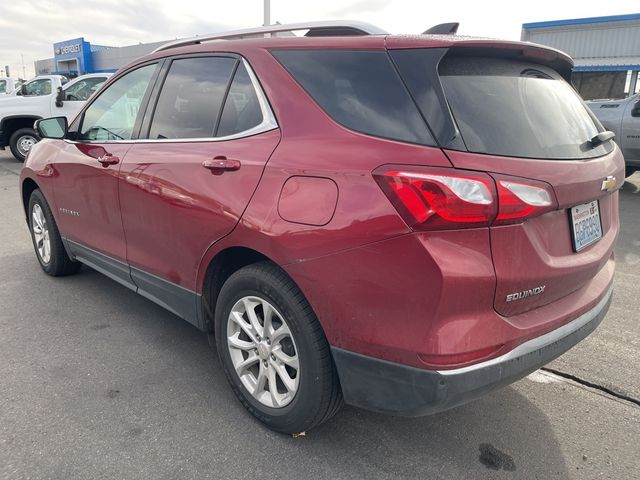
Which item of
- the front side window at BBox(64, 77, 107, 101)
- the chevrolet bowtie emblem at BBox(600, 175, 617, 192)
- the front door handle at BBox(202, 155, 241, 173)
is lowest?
the chevrolet bowtie emblem at BBox(600, 175, 617, 192)

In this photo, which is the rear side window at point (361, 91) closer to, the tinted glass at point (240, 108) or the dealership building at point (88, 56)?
the tinted glass at point (240, 108)

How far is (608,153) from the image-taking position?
2.45 metres

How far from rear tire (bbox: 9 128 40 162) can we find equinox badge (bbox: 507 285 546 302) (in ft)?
43.5

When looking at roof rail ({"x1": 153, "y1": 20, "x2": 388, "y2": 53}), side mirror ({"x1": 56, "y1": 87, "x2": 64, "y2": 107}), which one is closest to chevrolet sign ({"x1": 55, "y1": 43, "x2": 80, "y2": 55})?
side mirror ({"x1": 56, "y1": 87, "x2": 64, "y2": 107})

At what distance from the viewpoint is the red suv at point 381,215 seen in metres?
1.82

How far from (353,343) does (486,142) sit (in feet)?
2.99

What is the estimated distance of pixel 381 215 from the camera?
6.04ft

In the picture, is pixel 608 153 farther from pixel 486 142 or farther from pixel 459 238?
pixel 459 238

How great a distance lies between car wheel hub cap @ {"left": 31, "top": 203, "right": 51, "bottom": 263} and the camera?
4.52 meters

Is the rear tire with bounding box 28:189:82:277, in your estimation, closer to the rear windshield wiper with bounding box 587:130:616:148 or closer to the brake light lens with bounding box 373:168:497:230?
the brake light lens with bounding box 373:168:497:230

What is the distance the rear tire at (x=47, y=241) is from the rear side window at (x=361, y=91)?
3.00 metres

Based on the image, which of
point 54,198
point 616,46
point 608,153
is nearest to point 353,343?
point 608,153

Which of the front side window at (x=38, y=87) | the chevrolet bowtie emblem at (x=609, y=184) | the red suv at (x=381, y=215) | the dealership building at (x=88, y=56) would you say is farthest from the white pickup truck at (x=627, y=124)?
the dealership building at (x=88, y=56)

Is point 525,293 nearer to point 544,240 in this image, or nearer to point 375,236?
point 544,240
